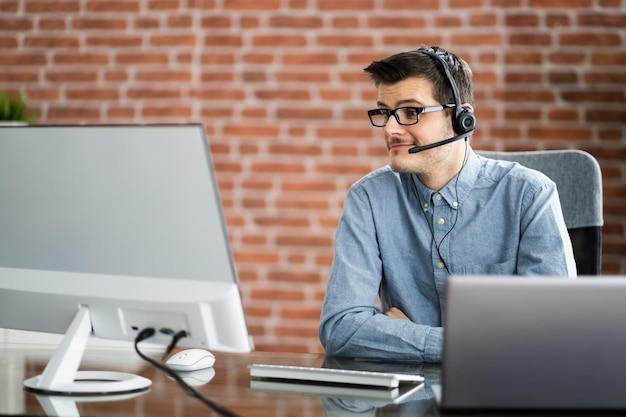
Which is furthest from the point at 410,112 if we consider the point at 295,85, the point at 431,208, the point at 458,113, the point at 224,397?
the point at 295,85

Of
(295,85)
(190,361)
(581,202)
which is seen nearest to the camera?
(190,361)

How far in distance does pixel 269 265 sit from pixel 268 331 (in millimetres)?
254

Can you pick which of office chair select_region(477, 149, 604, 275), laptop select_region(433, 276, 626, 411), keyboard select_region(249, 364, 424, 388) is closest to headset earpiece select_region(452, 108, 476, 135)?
office chair select_region(477, 149, 604, 275)

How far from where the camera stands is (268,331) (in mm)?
2988

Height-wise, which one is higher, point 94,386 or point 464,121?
point 464,121

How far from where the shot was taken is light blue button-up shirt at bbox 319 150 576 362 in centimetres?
172

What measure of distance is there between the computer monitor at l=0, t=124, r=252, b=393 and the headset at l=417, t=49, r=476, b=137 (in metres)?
0.89

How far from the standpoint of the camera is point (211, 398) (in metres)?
1.17

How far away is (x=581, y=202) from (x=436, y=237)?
392 mm

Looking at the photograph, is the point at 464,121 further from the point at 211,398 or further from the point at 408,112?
the point at 211,398

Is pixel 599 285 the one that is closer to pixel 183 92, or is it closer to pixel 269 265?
→ pixel 269 265

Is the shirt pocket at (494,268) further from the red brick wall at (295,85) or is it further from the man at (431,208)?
the red brick wall at (295,85)

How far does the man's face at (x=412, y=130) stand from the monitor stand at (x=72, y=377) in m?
0.83

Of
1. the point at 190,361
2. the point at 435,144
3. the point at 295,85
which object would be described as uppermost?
the point at 295,85
